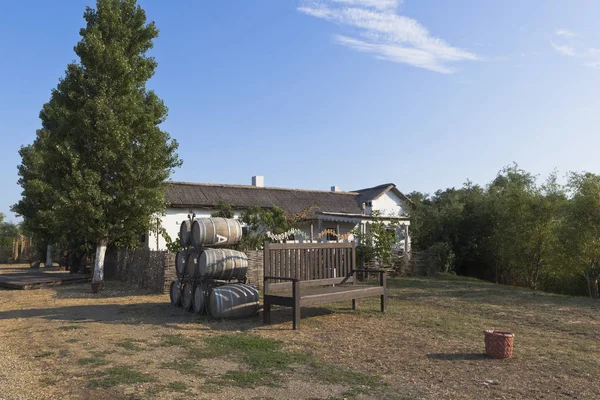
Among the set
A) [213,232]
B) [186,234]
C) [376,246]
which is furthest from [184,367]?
[376,246]

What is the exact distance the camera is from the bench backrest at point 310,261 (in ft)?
28.9

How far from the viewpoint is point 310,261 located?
9.55 meters

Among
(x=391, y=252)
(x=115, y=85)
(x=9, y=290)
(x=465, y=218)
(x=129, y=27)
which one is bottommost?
(x=9, y=290)

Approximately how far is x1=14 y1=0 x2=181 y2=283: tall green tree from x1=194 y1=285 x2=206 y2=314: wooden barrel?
7.17m

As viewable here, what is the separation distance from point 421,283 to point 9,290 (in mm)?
14144

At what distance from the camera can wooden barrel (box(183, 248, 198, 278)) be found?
9.85 meters

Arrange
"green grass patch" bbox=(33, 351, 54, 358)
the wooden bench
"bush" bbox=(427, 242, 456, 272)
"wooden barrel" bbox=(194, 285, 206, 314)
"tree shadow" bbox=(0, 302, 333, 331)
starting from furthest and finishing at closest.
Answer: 1. "bush" bbox=(427, 242, 456, 272)
2. "wooden barrel" bbox=(194, 285, 206, 314)
3. "tree shadow" bbox=(0, 302, 333, 331)
4. the wooden bench
5. "green grass patch" bbox=(33, 351, 54, 358)

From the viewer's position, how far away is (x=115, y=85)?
15.9m

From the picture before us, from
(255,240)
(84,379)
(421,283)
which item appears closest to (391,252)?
(421,283)

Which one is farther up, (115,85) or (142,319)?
(115,85)

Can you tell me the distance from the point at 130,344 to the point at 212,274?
117 inches

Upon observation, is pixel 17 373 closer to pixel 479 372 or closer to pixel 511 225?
pixel 479 372

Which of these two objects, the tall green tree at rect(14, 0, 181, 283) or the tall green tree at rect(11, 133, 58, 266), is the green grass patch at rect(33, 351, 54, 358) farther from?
the tall green tree at rect(11, 133, 58, 266)

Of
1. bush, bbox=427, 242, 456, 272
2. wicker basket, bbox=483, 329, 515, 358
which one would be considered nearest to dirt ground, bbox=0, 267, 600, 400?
wicker basket, bbox=483, 329, 515, 358
